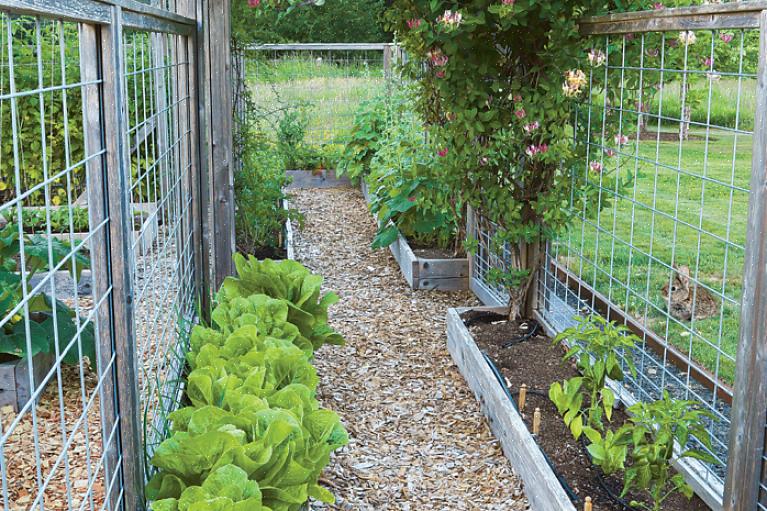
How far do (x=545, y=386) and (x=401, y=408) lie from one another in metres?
0.75

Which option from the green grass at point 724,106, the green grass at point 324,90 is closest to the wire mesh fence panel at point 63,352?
the green grass at point 724,106

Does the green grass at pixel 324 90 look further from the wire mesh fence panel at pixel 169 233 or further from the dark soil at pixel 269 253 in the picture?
the wire mesh fence panel at pixel 169 233

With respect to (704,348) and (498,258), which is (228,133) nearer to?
(498,258)

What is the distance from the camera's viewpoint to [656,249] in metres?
6.85

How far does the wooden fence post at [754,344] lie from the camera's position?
8.67 ft

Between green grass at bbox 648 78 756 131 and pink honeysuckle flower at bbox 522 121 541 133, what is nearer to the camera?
pink honeysuckle flower at bbox 522 121 541 133

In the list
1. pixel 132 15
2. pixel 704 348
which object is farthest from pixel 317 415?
pixel 704 348

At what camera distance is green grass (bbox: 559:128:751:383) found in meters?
4.33

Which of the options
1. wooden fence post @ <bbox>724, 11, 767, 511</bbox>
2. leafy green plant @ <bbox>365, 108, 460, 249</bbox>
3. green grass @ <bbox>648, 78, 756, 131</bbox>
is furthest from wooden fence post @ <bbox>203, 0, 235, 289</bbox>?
green grass @ <bbox>648, 78, 756, 131</bbox>

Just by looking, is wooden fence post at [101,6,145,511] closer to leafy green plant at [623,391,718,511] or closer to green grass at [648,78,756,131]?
leafy green plant at [623,391,718,511]

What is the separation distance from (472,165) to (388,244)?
2.28 m

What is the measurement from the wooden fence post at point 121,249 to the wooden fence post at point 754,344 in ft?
6.06

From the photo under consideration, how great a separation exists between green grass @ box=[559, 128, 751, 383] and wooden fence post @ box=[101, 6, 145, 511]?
2144mm

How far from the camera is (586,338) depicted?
3.54m
